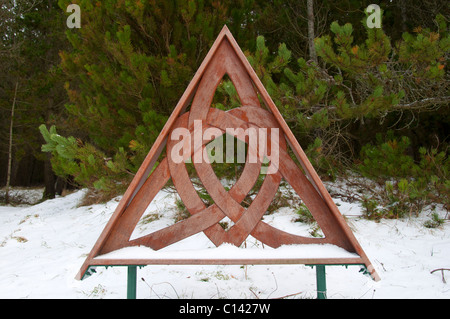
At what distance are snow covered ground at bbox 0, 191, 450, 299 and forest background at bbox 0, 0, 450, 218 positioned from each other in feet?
1.42

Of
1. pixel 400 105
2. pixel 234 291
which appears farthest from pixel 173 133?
pixel 400 105

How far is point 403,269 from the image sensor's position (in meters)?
2.38

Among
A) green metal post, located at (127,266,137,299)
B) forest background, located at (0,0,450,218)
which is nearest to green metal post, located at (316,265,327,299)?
green metal post, located at (127,266,137,299)

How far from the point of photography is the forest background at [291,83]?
9.59 ft

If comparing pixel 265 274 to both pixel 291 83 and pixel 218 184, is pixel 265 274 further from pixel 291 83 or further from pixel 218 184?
pixel 291 83

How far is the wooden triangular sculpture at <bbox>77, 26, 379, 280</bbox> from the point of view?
1604mm

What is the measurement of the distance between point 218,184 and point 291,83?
3306 millimetres

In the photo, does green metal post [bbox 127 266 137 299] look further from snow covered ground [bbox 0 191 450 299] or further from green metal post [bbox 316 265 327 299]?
green metal post [bbox 316 265 327 299]

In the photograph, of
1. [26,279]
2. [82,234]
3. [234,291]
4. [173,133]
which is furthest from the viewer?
[82,234]

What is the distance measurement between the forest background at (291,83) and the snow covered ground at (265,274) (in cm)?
43

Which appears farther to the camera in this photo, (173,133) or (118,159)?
(118,159)

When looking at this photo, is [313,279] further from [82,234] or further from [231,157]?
[82,234]

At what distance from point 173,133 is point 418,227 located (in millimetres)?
2719

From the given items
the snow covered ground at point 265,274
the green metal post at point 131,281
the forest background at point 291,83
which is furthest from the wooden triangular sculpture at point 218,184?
the forest background at point 291,83
